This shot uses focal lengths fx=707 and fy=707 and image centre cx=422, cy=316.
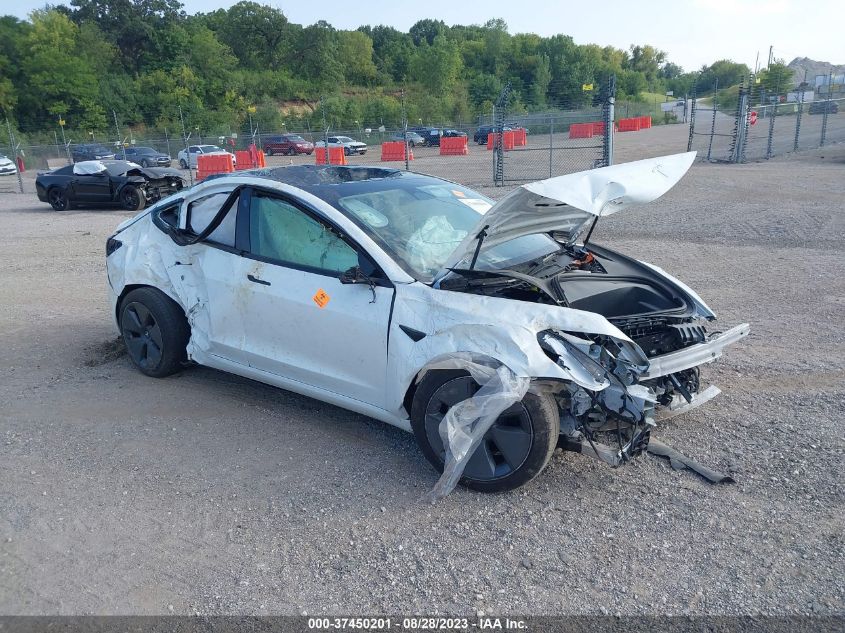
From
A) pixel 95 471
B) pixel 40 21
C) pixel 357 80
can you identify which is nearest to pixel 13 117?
pixel 40 21

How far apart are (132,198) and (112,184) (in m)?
0.65

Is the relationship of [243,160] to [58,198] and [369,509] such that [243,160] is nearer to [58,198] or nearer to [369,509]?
[58,198]

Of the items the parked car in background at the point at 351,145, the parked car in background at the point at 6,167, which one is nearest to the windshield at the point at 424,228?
the parked car in background at the point at 6,167

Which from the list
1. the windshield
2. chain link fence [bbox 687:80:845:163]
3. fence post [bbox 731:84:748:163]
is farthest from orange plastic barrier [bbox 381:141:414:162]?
the windshield

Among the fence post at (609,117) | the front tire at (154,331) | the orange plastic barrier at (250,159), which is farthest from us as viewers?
the orange plastic barrier at (250,159)

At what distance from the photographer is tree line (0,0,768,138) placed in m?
59.9

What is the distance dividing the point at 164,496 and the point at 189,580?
85 cm

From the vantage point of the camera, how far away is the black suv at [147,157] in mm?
33250

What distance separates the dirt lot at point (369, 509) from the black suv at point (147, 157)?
96.9 ft

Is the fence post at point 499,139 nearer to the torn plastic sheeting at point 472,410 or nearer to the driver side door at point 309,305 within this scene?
the driver side door at point 309,305

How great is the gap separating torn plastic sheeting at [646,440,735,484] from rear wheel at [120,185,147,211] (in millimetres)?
15579

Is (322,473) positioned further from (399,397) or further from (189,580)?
(189,580)

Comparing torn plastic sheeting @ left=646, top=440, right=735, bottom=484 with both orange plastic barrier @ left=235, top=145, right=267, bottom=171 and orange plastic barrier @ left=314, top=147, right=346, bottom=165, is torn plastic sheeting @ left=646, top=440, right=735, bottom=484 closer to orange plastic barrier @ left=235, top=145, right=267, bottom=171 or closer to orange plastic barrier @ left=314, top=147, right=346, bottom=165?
orange plastic barrier @ left=235, top=145, right=267, bottom=171

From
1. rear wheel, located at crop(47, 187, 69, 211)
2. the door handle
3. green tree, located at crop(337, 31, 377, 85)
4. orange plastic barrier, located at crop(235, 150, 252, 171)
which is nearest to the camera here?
the door handle
